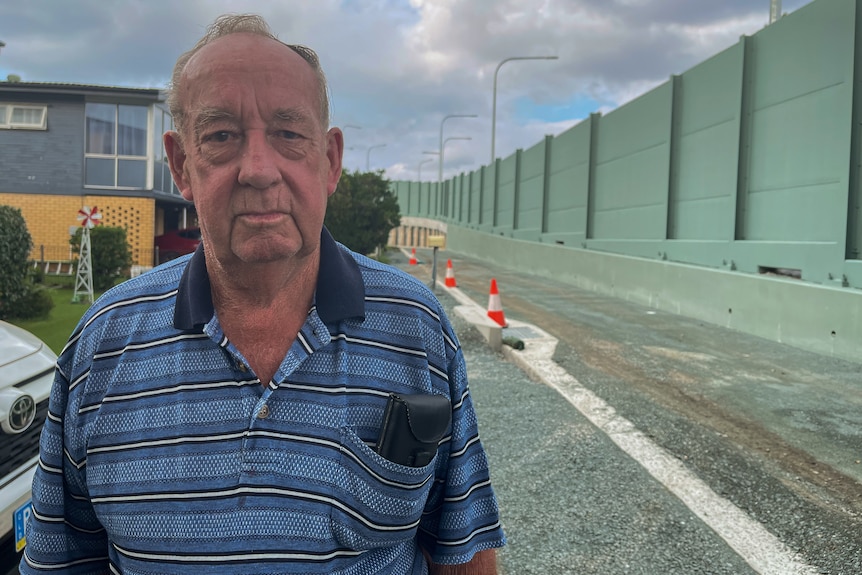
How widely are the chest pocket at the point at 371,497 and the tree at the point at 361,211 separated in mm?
26439

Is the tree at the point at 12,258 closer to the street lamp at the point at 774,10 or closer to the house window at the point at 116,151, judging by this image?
the house window at the point at 116,151

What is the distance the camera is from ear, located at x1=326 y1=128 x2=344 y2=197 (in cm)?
157

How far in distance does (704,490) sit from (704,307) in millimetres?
9680

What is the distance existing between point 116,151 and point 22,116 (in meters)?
2.95

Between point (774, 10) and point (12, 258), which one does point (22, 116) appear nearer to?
point (12, 258)

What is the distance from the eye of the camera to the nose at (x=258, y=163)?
138 centimetres

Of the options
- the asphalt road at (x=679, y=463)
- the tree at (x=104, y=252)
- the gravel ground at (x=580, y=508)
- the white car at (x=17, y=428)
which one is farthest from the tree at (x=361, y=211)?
the white car at (x=17, y=428)

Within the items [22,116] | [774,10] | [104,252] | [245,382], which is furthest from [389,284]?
[22,116]

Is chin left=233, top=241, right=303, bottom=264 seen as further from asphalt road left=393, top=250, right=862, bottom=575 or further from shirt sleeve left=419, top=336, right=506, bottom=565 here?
asphalt road left=393, top=250, right=862, bottom=575

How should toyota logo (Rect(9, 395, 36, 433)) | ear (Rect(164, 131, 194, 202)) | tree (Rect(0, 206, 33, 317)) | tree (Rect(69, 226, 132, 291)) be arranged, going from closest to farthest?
ear (Rect(164, 131, 194, 202)), toyota logo (Rect(9, 395, 36, 433)), tree (Rect(0, 206, 33, 317)), tree (Rect(69, 226, 132, 291))

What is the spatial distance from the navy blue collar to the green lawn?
7.17 meters

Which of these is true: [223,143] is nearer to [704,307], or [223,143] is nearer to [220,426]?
[220,426]

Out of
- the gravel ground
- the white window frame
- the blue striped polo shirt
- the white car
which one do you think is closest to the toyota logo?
the white car

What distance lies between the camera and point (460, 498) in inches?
63.1
